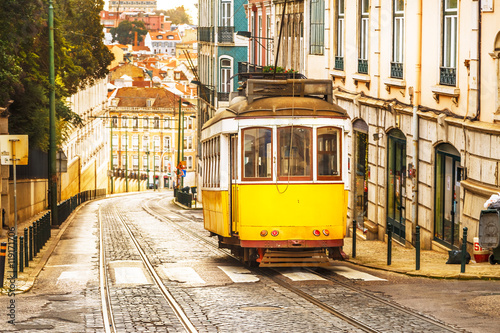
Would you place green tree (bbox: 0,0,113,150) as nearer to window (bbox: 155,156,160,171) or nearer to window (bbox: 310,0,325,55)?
window (bbox: 310,0,325,55)

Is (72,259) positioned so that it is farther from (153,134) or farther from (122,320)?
(153,134)

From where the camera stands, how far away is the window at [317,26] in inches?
1267

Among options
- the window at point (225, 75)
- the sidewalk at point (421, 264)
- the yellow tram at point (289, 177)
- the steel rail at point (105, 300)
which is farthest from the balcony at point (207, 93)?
the yellow tram at point (289, 177)

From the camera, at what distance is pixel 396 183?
80.3ft

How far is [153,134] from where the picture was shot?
138 metres

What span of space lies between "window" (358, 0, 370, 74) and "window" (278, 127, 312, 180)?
34.4ft

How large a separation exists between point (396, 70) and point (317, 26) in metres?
9.41

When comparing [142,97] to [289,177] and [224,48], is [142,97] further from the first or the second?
[289,177]

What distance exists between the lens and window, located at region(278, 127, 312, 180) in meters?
16.9

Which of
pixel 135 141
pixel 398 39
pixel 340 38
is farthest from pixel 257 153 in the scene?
pixel 135 141

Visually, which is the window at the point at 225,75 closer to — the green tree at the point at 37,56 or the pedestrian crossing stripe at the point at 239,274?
the green tree at the point at 37,56

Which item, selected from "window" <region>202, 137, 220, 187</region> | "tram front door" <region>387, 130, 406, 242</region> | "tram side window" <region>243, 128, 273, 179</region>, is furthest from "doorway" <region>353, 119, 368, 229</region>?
"tram side window" <region>243, 128, 273, 179</region>

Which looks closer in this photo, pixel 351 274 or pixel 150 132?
pixel 351 274

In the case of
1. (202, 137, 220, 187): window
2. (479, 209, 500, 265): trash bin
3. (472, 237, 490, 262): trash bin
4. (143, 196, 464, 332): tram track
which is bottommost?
(143, 196, 464, 332): tram track
